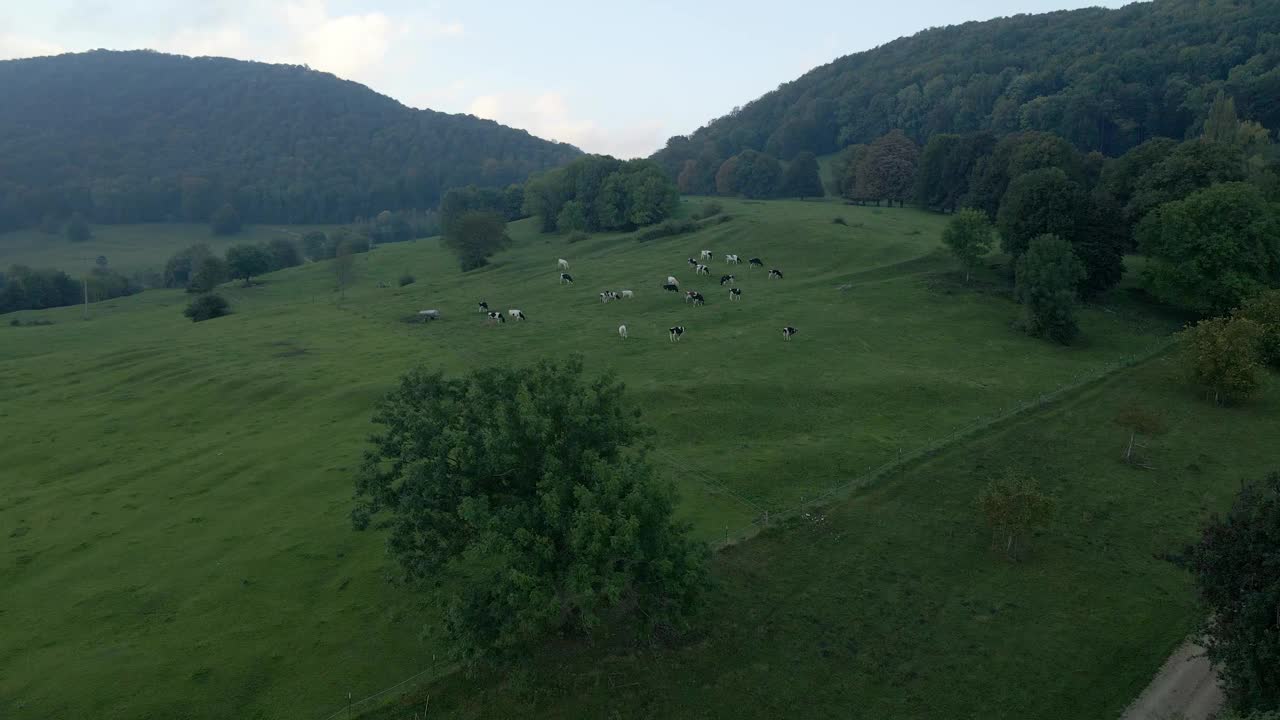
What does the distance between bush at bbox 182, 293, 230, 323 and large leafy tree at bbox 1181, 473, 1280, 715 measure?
8621 centimetres

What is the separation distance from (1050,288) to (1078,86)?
4476 inches

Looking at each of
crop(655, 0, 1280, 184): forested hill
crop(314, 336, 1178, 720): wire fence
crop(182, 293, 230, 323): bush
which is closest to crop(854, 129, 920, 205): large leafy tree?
crop(655, 0, 1280, 184): forested hill

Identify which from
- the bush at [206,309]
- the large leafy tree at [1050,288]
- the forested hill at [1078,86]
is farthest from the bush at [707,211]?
the bush at [206,309]

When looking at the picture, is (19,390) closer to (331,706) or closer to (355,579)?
(355,579)

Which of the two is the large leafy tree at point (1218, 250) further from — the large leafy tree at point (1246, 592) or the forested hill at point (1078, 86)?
the forested hill at point (1078, 86)

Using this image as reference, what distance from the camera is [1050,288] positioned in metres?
50.4

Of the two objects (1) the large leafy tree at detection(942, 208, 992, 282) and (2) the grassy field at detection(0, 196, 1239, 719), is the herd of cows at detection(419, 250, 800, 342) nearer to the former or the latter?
(2) the grassy field at detection(0, 196, 1239, 719)

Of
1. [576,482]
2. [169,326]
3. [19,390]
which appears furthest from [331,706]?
[169,326]

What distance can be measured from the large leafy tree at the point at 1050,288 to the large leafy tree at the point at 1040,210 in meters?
6.36

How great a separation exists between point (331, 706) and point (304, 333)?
2073 inches

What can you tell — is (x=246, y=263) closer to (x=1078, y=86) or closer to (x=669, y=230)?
(x=669, y=230)

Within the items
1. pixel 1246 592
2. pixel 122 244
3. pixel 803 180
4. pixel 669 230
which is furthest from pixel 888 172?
pixel 122 244

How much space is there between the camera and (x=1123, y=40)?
516 feet

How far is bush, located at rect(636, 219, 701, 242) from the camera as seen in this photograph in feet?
314
